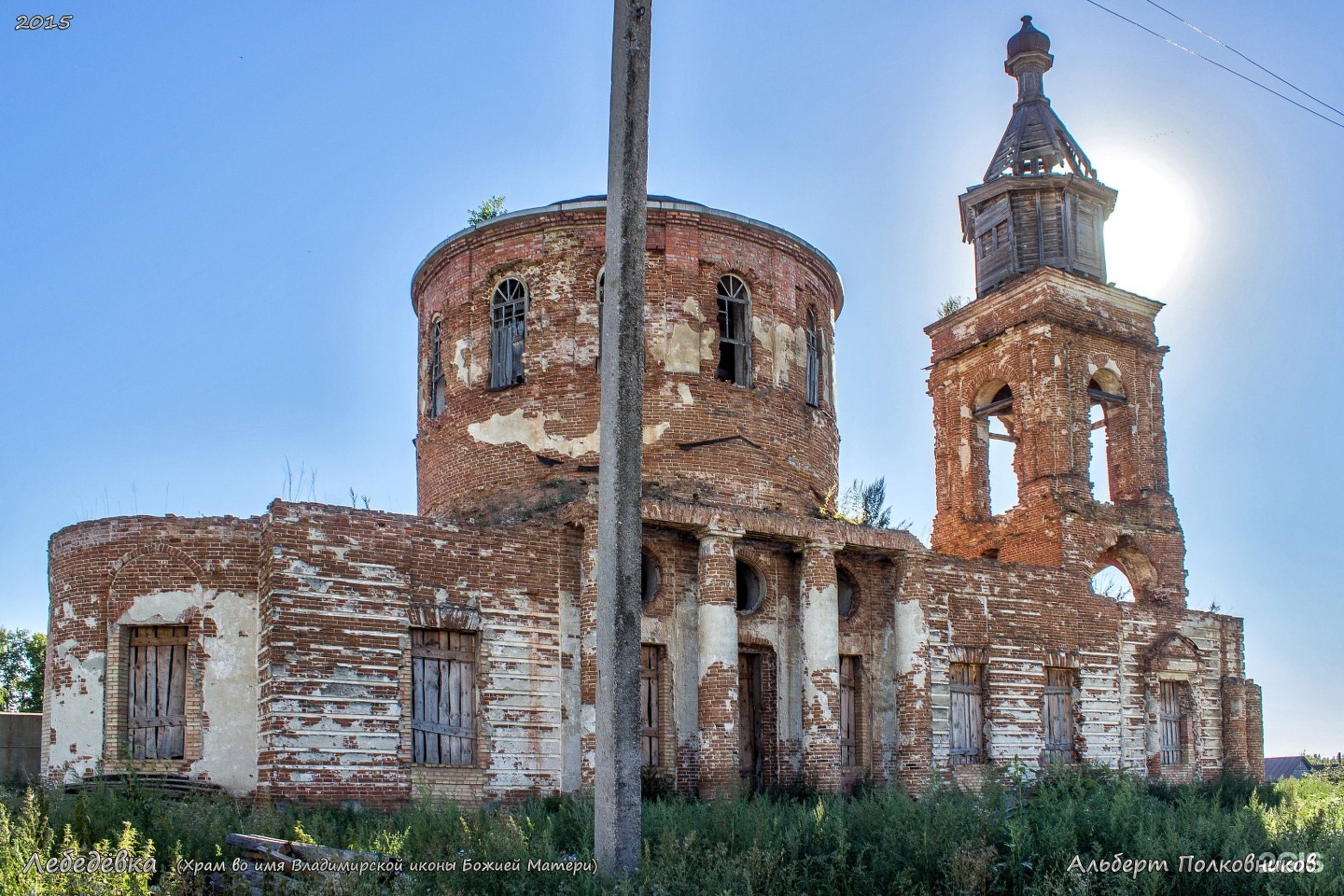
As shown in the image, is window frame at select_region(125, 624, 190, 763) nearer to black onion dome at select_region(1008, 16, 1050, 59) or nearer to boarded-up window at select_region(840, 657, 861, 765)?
boarded-up window at select_region(840, 657, 861, 765)

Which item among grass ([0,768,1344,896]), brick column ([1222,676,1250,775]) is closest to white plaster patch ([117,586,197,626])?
grass ([0,768,1344,896])

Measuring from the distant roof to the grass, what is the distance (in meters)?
26.6

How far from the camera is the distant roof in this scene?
3756cm

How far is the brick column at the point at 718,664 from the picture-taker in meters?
17.0

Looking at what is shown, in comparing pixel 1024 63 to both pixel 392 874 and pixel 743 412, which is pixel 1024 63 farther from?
pixel 392 874

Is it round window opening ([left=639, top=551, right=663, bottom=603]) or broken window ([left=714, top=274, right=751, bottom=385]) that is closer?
round window opening ([left=639, top=551, right=663, bottom=603])

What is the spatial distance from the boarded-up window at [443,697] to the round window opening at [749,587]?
4.15 meters

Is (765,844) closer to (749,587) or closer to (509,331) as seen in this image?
(749,587)

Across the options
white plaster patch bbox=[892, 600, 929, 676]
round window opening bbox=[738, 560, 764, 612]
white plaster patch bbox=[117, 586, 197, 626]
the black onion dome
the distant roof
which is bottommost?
the distant roof

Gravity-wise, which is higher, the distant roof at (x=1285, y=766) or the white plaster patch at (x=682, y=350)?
the white plaster patch at (x=682, y=350)

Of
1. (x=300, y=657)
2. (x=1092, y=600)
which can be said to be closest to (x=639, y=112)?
(x=300, y=657)

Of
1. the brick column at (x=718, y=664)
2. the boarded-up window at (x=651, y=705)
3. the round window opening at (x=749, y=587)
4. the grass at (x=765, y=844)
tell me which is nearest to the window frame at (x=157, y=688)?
the grass at (x=765, y=844)

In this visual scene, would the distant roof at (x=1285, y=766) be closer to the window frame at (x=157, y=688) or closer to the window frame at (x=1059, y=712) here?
the window frame at (x=1059, y=712)

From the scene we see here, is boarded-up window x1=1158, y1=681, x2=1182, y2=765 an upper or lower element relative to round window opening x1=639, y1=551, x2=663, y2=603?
lower
